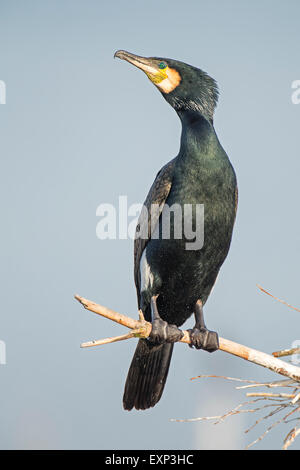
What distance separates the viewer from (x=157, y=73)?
526cm

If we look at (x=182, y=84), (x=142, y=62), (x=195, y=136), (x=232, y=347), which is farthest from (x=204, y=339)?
(x=142, y=62)

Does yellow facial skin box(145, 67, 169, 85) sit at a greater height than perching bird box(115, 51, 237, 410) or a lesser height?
greater

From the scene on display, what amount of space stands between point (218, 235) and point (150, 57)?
1663mm

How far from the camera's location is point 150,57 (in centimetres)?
534

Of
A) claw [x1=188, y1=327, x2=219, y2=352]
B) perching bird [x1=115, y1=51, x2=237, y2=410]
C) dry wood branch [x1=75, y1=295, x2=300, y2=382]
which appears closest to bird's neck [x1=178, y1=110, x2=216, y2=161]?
perching bird [x1=115, y1=51, x2=237, y2=410]

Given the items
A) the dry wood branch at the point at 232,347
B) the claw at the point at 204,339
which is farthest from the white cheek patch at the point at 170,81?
the dry wood branch at the point at 232,347

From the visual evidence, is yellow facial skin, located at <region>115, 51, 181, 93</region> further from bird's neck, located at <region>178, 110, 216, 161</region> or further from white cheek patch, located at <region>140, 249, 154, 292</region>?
white cheek patch, located at <region>140, 249, 154, 292</region>

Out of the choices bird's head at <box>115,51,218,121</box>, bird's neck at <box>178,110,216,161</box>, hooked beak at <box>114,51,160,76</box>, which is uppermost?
hooked beak at <box>114,51,160,76</box>

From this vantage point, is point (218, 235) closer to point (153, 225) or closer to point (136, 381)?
point (153, 225)

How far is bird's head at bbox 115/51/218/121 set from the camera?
5176 mm

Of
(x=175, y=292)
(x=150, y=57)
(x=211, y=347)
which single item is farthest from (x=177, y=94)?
(x=211, y=347)

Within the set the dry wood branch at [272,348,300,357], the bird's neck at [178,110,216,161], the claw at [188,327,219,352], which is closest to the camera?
the dry wood branch at [272,348,300,357]

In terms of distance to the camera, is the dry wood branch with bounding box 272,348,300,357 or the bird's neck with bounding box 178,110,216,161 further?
the bird's neck with bounding box 178,110,216,161

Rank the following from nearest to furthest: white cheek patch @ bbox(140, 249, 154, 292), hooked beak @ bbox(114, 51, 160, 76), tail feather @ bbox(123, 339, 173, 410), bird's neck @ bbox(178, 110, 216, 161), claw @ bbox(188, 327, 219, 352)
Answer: claw @ bbox(188, 327, 219, 352) → bird's neck @ bbox(178, 110, 216, 161) → white cheek patch @ bbox(140, 249, 154, 292) → hooked beak @ bbox(114, 51, 160, 76) → tail feather @ bbox(123, 339, 173, 410)
